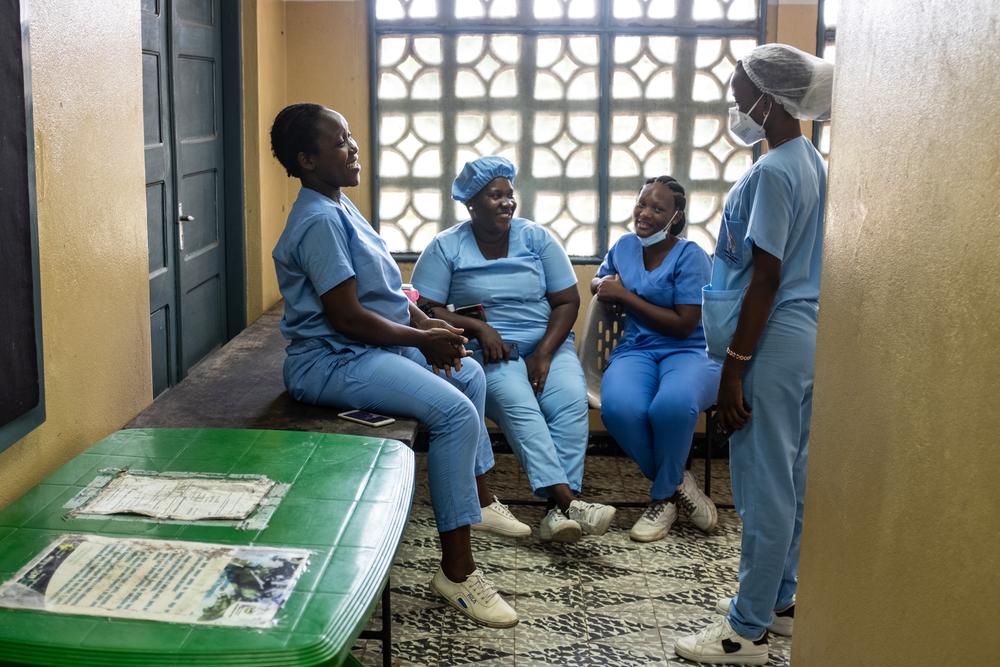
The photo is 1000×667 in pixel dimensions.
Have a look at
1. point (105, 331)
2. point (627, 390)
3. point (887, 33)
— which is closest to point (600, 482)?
point (627, 390)

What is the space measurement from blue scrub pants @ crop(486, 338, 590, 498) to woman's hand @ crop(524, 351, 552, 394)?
2cm

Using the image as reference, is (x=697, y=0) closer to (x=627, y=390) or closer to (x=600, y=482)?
(x=627, y=390)

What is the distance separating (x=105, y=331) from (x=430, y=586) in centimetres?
139

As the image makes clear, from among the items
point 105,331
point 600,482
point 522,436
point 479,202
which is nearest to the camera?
point 105,331

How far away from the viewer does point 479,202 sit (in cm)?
424

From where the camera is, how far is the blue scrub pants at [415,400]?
3.10 m

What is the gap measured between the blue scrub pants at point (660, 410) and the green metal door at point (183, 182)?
164 centimetres

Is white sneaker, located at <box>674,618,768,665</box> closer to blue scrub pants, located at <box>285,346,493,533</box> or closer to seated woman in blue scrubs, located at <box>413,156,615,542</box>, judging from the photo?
blue scrub pants, located at <box>285,346,493,533</box>

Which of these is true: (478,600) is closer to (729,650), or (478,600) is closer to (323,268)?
(729,650)

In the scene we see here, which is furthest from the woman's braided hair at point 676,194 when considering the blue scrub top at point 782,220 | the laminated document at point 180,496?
the laminated document at point 180,496

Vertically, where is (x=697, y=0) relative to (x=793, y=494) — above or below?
above

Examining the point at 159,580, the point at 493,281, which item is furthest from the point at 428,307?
the point at 159,580

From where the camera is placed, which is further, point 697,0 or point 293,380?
point 697,0

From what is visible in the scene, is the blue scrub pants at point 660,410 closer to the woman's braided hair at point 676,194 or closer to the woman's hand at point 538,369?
the woman's hand at point 538,369
